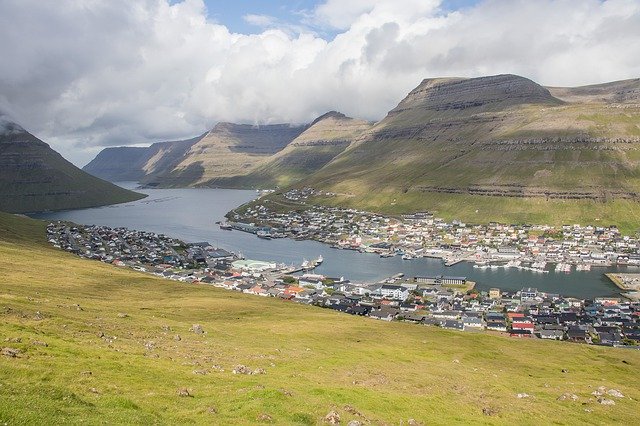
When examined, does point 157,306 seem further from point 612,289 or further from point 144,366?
point 612,289

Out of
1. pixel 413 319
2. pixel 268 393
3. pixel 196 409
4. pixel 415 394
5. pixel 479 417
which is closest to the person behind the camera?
pixel 196 409

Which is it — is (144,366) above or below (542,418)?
above

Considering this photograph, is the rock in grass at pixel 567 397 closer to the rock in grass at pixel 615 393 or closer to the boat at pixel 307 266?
the rock in grass at pixel 615 393

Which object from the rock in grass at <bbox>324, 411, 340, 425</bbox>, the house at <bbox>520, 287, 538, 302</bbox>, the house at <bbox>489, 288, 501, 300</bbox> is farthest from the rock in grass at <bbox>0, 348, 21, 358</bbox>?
the house at <bbox>520, 287, 538, 302</bbox>

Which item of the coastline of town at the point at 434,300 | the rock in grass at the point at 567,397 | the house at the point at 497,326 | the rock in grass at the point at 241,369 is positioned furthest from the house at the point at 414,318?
the rock in grass at the point at 241,369

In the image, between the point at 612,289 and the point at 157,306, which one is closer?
the point at 157,306

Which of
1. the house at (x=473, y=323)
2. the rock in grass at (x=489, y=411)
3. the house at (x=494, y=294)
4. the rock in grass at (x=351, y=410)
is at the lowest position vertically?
the house at (x=473, y=323)

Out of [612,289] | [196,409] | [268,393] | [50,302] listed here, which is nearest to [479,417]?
[268,393]

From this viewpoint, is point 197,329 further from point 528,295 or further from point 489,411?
point 528,295
